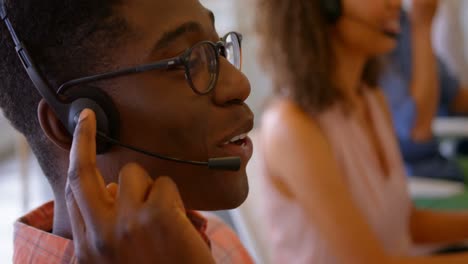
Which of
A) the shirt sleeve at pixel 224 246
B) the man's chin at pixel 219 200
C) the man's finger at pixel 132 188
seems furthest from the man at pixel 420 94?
the man's finger at pixel 132 188

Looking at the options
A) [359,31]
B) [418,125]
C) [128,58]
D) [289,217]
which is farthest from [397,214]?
[128,58]

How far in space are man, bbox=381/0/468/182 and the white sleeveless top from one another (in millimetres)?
432

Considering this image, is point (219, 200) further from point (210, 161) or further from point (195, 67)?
point (195, 67)

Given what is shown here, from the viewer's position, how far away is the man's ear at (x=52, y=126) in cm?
61

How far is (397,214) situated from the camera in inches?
51.4

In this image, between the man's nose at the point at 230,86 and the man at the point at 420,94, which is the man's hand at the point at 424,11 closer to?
the man at the point at 420,94

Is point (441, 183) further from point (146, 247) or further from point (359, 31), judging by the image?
point (146, 247)

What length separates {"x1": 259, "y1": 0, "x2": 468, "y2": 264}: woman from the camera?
1103 millimetres

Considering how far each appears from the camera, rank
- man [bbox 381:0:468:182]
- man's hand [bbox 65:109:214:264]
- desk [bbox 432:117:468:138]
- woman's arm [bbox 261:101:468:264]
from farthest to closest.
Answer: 1. desk [bbox 432:117:468:138]
2. man [bbox 381:0:468:182]
3. woman's arm [bbox 261:101:468:264]
4. man's hand [bbox 65:109:214:264]

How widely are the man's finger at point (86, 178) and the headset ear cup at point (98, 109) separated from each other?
6cm

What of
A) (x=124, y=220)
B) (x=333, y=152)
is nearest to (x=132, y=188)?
(x=124, y=220)

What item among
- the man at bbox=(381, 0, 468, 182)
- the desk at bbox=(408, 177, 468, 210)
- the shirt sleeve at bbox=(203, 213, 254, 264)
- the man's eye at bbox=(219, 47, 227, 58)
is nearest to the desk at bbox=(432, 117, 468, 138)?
the man at bbox=(381, 0, 468, 182)

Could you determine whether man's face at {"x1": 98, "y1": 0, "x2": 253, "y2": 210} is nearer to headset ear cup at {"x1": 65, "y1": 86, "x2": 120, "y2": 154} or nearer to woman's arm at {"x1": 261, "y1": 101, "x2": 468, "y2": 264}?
headset ear cup at {"x1": 65, "y1": 86, "x2": 120, "y2": 154}

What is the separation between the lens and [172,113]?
1.98 feet
